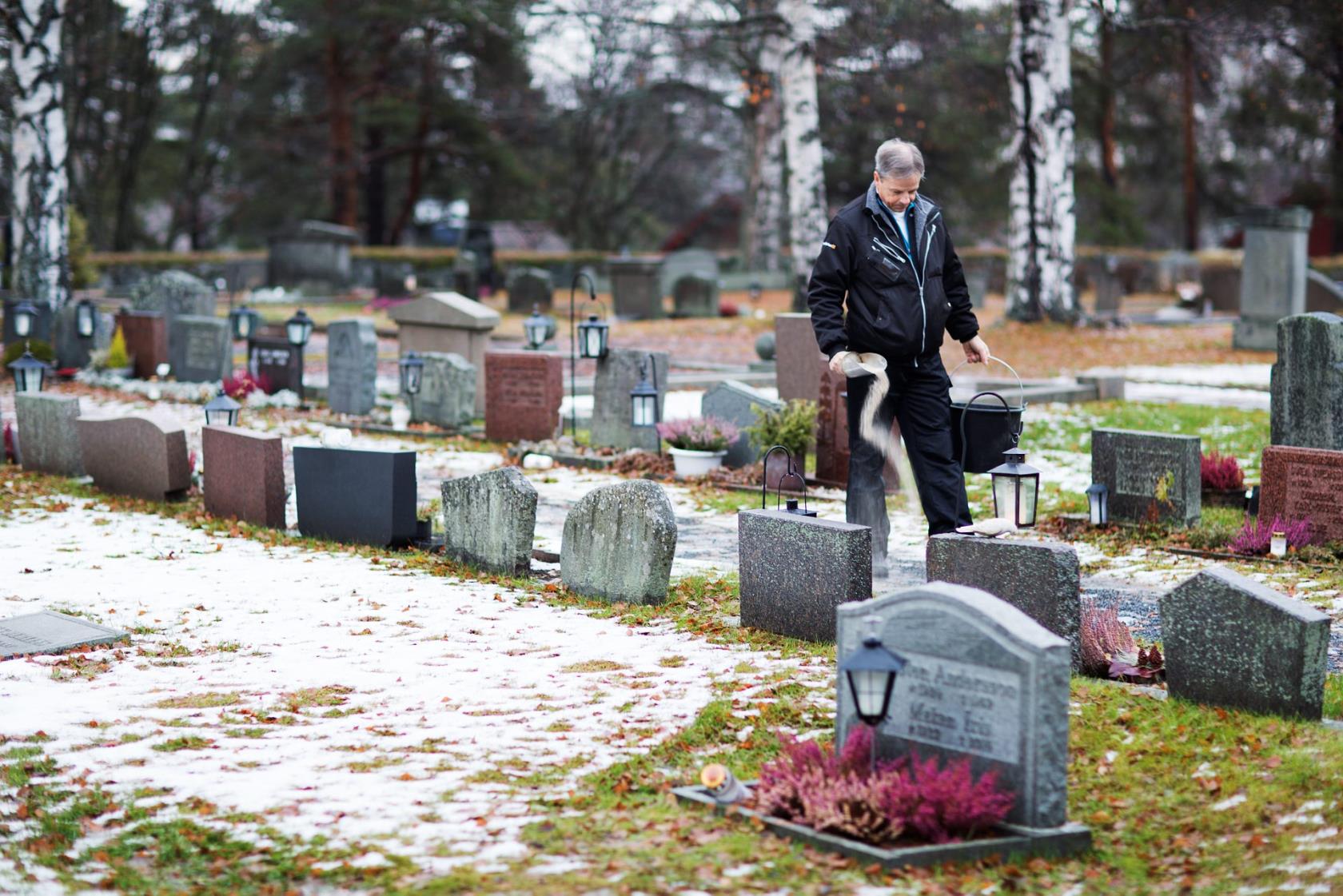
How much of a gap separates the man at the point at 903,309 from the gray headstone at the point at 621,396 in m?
5.55

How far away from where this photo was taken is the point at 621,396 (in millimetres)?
13609

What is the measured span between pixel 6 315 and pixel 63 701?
16038mm

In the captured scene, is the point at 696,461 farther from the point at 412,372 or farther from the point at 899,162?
the point at 899,162

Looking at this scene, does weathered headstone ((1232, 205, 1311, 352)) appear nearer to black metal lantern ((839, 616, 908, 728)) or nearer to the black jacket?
the black jacket

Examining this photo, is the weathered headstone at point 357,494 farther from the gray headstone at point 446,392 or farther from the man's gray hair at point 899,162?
the gray headstone at point 446,392

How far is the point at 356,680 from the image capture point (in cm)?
695

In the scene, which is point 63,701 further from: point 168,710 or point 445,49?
Result: point 445,49

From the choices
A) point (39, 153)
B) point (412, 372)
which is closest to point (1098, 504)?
point (412, 372)

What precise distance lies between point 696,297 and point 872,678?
2590cm

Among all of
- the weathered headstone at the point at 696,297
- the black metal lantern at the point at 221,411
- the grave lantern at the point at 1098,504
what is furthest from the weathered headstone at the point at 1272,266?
the black metal lantern at the point at 221,411

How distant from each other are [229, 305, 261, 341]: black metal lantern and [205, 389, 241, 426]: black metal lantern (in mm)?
7263

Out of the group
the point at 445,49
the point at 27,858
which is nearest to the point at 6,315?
the point at 27,858

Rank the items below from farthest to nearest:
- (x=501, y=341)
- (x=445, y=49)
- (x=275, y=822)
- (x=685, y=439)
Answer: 1. (x=445, y=49)
2. (x=501, y=341)
3. (x=685, y=439)
4. (x=275, y=822)

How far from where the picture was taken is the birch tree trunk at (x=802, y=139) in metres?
24.5
